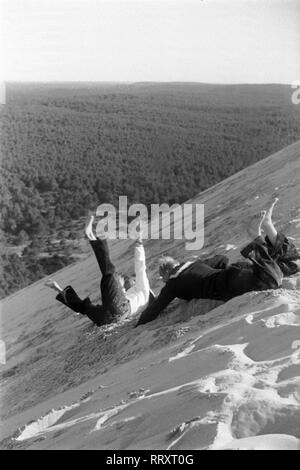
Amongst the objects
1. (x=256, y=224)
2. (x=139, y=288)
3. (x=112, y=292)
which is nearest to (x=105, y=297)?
(x=112, y=292)

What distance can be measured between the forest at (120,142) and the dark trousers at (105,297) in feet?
70.7

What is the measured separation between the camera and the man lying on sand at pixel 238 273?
4137mm

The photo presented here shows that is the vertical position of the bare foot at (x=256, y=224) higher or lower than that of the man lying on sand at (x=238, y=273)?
higher

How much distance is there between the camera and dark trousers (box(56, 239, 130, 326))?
187 inches

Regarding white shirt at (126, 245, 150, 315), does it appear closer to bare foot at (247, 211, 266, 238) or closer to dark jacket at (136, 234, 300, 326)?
dark jacket at (136, 234, 300, 326)

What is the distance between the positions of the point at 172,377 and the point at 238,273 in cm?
113

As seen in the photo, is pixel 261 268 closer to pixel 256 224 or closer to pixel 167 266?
pixel 256 224

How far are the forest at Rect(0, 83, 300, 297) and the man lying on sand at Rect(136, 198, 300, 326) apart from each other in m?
22.0

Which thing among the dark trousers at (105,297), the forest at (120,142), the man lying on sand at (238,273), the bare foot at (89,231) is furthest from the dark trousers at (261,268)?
the forest at (120,142)

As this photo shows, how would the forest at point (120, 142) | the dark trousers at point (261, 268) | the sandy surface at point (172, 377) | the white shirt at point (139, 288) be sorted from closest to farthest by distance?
the sandy surface at point (172, 377)
the dark trousers at point (261, 268)
the white shirt at point (139, 288)
the forest at point (120, 142)

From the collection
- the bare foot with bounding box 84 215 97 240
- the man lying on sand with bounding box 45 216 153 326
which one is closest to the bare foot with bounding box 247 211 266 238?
the man lying on sand with bounding box 45 216 153 326

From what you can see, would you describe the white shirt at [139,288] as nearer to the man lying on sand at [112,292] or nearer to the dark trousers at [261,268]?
the man lying on sand at [112,292]
